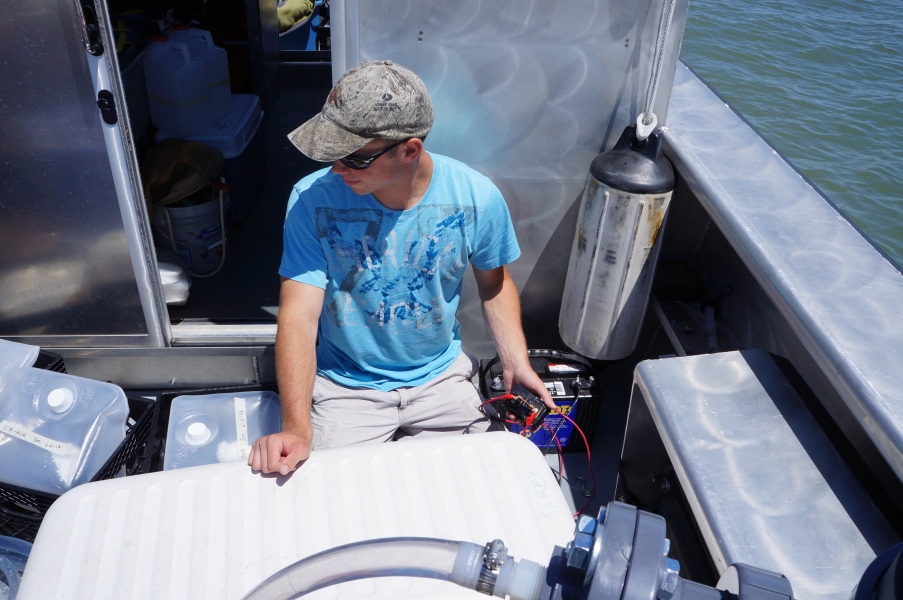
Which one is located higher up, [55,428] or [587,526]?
[587,526]

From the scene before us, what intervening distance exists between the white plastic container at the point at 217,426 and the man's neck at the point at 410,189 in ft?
2.99

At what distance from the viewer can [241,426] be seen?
224cm

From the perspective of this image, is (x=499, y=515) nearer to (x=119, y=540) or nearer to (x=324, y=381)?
(x=119, y=540)

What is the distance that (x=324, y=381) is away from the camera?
208 centimetres

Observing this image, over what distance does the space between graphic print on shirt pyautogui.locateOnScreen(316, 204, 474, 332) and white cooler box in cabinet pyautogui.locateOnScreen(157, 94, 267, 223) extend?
1.84m

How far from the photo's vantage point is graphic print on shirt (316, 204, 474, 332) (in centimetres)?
189

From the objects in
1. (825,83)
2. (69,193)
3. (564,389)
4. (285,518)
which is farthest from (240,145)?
(825,83)

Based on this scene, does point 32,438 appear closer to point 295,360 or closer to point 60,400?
point 60,400

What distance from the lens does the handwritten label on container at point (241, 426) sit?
215cm

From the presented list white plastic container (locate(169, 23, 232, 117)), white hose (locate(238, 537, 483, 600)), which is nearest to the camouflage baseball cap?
white hose (locate(238, 537, 483, 600))

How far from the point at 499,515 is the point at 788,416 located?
2.49ft

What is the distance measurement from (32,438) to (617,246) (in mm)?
1990

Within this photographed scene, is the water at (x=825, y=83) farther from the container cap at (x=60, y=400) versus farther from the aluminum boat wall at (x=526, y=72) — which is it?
the container cap at (x=60, y=400)

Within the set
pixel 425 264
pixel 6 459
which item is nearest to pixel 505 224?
pixel 425 264
